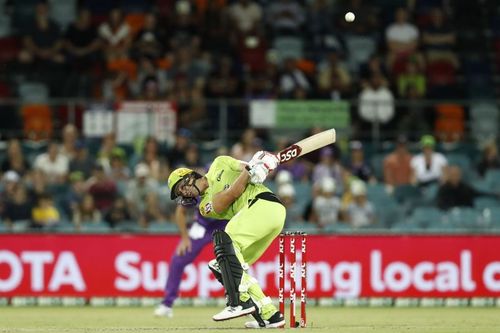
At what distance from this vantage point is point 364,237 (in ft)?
59.4

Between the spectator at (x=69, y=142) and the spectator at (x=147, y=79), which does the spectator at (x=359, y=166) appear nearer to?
the spectator at (x=147, y=79)

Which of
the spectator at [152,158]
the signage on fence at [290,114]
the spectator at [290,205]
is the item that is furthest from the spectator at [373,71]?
the spectator at [152,158]

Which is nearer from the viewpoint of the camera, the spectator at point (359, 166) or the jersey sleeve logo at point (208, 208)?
the jersey sleeve logo at point (208, 208)

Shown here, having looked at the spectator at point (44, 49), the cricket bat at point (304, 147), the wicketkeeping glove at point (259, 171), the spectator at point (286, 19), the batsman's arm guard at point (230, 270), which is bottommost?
the batsman's arm guard at point (230, 270)

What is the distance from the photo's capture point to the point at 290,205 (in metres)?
19.4

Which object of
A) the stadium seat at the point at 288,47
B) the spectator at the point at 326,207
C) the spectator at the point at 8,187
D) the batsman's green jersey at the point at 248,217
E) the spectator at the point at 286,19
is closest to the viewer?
the batsman's green jersey at the point at 248,217

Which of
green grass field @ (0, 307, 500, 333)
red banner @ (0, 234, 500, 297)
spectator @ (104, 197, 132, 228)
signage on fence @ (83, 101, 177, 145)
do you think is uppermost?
signage on fence @ (83, 101, 177, 145)

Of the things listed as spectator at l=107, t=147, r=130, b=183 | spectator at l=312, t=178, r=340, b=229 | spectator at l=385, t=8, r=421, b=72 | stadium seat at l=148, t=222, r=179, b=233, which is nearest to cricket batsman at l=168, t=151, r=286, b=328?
stadium seat at l=148, t=222, r=179, b=233

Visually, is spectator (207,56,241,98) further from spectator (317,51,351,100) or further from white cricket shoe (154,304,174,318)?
white cricket shoe (154,304,174,318)

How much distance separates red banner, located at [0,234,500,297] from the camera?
17906mm

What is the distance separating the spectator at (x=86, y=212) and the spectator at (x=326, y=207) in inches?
129

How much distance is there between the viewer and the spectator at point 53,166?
20266 millimetres

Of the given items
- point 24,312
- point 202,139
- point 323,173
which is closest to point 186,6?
point 202,139

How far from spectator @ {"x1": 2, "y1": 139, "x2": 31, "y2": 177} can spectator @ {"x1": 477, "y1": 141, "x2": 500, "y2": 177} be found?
7.36 meters
